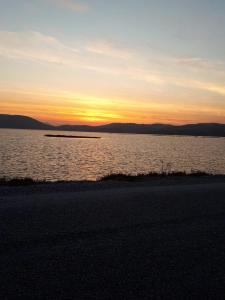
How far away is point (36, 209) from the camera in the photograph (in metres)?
10.5

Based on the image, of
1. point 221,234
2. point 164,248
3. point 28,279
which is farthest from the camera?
point 221,234

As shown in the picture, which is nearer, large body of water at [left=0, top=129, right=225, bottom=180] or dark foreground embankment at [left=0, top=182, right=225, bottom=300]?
dark foreground embankment at [left=0, top=182, right=225, bottom=300]

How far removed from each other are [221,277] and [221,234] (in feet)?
8.57

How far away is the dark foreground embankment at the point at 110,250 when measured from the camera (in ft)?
18.5

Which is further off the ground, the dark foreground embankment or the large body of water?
the dark foreground embankment

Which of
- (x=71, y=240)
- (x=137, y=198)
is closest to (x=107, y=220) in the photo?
(x=71, y=240)

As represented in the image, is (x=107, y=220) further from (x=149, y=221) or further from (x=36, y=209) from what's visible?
(x=36, y=209)

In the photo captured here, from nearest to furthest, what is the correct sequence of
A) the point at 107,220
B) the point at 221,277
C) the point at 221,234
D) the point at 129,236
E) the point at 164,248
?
1. the point at 221,277
2. the point at 164,248
3. the point at 129,236
4. the point at 221,234
5. the point at 107,220

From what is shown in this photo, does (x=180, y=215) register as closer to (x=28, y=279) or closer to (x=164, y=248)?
(x=164, y=248)

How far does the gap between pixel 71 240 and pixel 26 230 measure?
3.79 ft

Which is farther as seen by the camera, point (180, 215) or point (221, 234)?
point (180, 215)

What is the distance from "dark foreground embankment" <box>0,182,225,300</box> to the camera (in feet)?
18.5

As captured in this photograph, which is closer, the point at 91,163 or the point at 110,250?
the point at 110,250

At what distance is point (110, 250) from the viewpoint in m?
7.17
